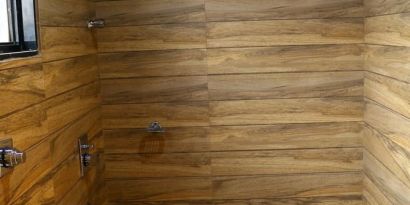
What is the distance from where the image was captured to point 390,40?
6.75 feet

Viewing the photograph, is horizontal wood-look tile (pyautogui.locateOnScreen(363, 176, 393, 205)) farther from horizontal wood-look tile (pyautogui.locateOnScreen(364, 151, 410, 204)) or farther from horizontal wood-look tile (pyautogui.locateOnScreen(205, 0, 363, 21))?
horizontal wood-look tile (pyautogui.locateOnScreen(205, 0, 363, 21))

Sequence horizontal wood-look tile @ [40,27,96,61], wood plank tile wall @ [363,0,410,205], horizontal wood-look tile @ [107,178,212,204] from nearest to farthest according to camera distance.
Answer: horizontal wood-look tile @ [40,27,96,61] → wood plank tile wall @ [363,0,410,205] → horizontal wood-look tile @ [107,178,212,204]

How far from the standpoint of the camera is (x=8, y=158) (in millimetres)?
1363

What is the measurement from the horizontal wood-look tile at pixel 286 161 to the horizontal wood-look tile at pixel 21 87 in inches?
45.1

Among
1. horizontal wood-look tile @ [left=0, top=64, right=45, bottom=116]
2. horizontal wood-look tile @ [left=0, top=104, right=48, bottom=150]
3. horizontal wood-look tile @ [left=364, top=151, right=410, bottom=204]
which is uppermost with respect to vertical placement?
horizontal wood-look tile @ [left=0, top=64, right=45, bottom=116]

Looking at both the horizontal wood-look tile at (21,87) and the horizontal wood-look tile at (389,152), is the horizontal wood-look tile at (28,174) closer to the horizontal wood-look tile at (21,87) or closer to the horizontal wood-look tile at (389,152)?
the horizontal wood-look tile at (21,87)

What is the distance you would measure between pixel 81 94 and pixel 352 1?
149cm

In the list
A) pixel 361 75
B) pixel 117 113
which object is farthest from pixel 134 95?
pixel 361 75

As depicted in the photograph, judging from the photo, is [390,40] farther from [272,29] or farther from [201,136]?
[201,136]

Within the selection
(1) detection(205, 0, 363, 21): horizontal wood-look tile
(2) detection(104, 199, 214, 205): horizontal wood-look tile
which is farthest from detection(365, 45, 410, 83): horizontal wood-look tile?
(2) detection(104, 199, 214, 205): horizontal wood-look tile

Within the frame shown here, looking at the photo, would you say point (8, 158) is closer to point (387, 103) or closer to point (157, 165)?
point (157, 165)

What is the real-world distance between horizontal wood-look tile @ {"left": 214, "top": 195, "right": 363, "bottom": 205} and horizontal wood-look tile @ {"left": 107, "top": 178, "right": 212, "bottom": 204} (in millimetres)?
122

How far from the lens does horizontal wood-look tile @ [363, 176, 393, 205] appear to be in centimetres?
224

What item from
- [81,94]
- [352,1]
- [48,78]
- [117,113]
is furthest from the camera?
[117,113]
